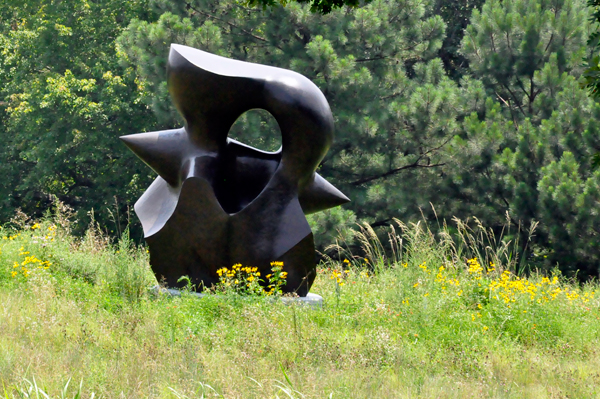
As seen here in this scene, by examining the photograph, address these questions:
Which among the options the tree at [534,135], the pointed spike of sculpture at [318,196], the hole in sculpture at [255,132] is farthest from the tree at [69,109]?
the pointed spike of sculpture at [318,196]

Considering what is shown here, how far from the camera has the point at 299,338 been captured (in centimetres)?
511

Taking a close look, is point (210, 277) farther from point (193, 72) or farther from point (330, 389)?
point (330, 389)

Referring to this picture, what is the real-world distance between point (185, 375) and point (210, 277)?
2896 millimetres

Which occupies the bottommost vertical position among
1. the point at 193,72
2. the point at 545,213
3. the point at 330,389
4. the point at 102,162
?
the point at 102,162

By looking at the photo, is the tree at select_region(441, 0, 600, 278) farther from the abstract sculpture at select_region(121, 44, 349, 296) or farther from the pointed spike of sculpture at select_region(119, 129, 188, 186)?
the pointed spike of sculpture at select_region(119, 129, 188, 186)

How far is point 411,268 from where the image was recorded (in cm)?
662

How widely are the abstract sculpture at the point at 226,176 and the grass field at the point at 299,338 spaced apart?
515 mm

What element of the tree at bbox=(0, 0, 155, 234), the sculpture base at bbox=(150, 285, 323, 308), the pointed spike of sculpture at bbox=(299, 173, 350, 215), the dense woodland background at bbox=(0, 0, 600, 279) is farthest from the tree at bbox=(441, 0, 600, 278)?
the tree at bbox=(0, 0, 155, 234)

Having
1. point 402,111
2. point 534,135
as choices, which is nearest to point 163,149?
point 402,111

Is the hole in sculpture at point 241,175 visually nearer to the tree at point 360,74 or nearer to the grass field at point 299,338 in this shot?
the grass field at point 299,338

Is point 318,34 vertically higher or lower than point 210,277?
higher

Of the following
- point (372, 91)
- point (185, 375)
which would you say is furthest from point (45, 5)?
point (185, 375)

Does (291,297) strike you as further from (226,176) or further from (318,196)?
(226,176)

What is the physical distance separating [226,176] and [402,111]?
6.47m
